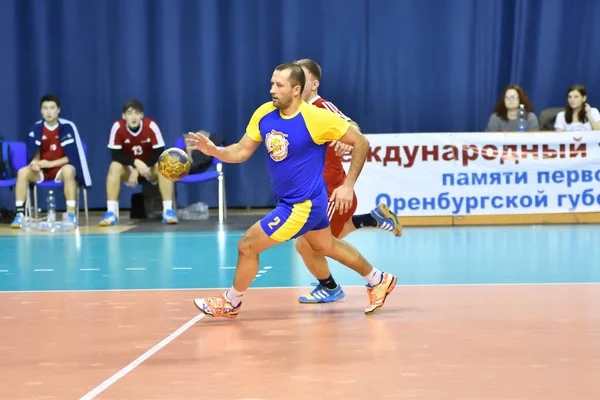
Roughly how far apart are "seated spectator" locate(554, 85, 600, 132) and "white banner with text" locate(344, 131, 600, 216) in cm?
43

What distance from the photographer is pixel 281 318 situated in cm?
621

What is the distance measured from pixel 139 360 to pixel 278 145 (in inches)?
63.1

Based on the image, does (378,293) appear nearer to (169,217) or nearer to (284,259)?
(284,259)

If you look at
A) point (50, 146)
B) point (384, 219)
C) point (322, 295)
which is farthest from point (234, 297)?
point (50, 146)

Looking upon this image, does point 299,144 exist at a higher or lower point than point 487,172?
higher

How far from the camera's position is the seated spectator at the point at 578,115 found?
491 inches

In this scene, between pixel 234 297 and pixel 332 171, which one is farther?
pixel 332 171

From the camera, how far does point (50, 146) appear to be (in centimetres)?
1312

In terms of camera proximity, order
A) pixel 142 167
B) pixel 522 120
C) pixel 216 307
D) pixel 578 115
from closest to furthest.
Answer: pixel 216 307, pixel 522 120, pixel 578 115, pixel 142 167

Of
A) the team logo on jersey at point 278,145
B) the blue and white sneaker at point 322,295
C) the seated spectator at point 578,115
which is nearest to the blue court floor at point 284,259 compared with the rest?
the blue and white sneaker at point 322,295

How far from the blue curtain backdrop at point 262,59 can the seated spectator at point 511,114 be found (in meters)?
1.95

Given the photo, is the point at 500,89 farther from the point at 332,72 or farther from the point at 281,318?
the point at 281,318

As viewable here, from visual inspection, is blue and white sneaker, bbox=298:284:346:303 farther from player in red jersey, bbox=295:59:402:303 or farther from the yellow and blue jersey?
the yellow and blue jersey

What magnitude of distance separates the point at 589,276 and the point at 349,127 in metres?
2.87
